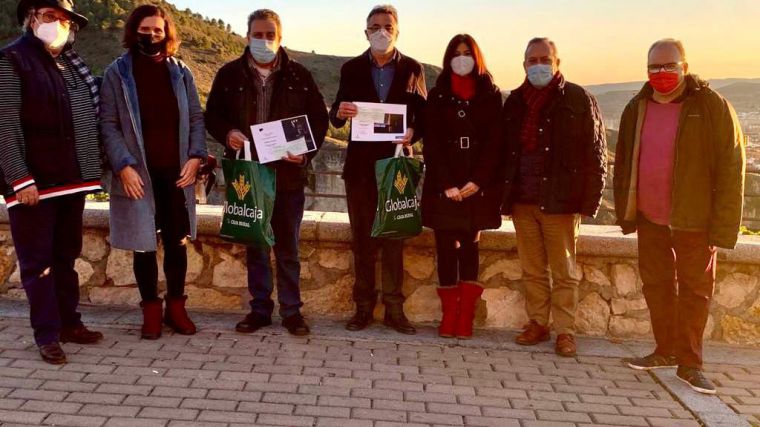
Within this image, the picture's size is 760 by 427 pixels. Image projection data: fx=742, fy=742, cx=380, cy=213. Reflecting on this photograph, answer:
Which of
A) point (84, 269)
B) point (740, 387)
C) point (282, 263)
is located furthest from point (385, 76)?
point (740, 387)

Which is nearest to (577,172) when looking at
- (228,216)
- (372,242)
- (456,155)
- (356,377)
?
(456,155)

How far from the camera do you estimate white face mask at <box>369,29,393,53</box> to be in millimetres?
4645

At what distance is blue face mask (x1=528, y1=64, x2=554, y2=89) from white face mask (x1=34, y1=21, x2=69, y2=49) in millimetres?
2758

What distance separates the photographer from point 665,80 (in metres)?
4.19

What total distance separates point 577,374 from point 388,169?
1672 mm

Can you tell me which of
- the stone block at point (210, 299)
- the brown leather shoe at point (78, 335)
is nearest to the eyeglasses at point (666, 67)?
the stone block at point (210, 299)

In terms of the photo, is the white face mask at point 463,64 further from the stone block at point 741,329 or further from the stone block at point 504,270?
the stone block at point 741,329

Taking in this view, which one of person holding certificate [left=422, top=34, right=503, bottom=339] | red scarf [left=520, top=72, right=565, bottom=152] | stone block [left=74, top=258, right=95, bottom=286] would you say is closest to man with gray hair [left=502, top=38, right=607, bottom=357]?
red scarf [left=520, top=72, right=565, bottom=152]

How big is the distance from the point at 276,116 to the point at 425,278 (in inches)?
60.5

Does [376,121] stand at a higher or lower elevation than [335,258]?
higher

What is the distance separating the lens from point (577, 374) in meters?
4.36

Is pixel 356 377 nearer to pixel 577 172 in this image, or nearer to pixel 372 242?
pixel 372 242

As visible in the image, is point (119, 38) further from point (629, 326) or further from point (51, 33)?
point (629, 326)

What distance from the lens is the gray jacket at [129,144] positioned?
4.36m
